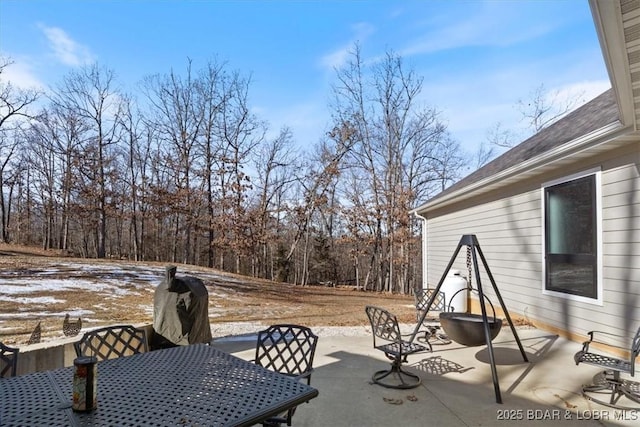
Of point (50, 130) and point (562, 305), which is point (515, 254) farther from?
point (50, 130)

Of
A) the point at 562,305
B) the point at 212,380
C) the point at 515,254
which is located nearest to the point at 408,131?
the point at 515,254

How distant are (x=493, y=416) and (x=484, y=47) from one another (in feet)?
37.1

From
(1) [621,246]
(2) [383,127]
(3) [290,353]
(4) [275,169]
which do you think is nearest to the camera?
(3) [290,353]

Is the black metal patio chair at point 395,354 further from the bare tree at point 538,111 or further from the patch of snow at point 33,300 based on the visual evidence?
the bare tree at point 538,111

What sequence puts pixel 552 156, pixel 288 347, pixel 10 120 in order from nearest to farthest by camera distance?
1. pixel 288 347
2. pixel 552 156
3. pixel 10 120

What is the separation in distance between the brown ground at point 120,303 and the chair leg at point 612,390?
11.7 feet

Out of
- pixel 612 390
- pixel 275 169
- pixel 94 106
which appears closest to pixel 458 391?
pixel 612 390

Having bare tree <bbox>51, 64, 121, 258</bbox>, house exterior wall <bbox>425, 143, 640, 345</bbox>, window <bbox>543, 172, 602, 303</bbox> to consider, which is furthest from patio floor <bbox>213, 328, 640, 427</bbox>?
bare tree <bbox>51, 64, 121, 258</bbox>

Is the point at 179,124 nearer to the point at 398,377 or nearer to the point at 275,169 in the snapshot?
the point at 275,169

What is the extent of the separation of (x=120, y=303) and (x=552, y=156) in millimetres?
8243

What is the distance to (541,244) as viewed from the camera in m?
5.46

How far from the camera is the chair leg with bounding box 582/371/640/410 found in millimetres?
3049

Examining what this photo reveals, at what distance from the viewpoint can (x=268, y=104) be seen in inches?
710

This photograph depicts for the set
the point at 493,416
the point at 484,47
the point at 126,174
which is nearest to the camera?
the point at 493,416
